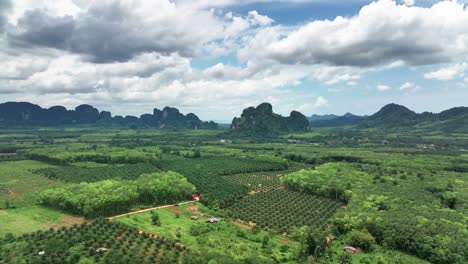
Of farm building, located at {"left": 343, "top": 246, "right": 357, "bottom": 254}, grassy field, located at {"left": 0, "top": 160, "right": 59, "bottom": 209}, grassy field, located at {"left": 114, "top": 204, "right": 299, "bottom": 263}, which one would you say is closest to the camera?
grassy field, located at {"left": 114, "top": 204, "right": 299, "bottom": 263}

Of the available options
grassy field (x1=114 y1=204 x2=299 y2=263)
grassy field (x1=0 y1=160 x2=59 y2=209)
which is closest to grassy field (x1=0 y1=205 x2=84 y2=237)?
grassy field (x1=0 y1=160 x2=59 y2=209)

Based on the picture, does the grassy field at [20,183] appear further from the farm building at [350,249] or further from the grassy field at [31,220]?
the farm building at [350,249]

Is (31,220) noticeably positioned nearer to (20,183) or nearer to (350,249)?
(20,183)

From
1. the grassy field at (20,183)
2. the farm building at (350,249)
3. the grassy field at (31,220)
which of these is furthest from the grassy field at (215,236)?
the grassy field at (20,183)

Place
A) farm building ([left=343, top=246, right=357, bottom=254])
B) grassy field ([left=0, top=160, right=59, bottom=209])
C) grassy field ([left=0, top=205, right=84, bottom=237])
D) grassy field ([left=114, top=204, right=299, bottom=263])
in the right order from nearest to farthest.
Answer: grassy field ([left=114, top=204, right=299, bottom=263]) < farm building ([left=343, top=246, right=357, bottom=254]) < grassy field ([left=0, top=205, right=84, bottom=237]) < grassy field ([left=0, top=160, right=59, bottom=209])

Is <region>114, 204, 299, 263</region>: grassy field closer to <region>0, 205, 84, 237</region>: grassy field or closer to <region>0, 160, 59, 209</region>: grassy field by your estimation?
<region>0, 205, 84, 237</region>: grassy field

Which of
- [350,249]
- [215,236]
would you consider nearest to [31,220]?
[215,236]

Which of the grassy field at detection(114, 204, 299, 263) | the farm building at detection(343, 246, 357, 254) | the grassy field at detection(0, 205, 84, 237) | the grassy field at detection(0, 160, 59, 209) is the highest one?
the grassy field at detection(0, 160, 59, 209)
